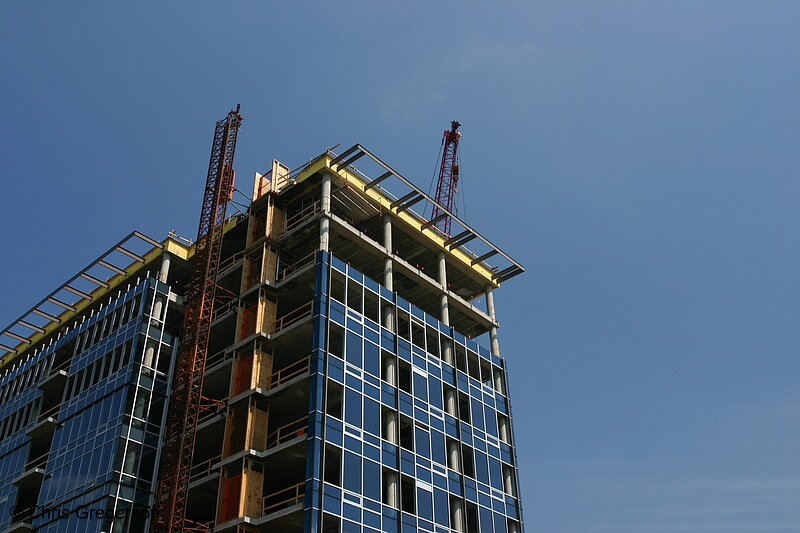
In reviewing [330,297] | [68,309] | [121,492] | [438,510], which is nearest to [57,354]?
[68,309]

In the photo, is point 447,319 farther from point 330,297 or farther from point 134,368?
point 134,368

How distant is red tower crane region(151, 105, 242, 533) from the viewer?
55.8m

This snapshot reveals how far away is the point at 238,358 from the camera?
194ft

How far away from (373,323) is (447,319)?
10316 mm

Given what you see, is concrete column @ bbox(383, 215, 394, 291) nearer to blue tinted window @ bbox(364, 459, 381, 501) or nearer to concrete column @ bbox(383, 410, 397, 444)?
concrete column @ bbox(383, 410, 397, 444)

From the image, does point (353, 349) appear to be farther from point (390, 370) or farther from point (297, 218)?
point (297, 218)

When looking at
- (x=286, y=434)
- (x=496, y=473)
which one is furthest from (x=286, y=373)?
(x=496, y=473)

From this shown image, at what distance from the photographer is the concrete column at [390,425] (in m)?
55.8

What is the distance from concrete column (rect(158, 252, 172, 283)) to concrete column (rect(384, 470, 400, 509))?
28564 mm

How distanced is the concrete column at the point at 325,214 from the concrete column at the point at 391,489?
17051 mm

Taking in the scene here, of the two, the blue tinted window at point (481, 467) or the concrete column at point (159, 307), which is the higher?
the concrete column at point (159, 307)

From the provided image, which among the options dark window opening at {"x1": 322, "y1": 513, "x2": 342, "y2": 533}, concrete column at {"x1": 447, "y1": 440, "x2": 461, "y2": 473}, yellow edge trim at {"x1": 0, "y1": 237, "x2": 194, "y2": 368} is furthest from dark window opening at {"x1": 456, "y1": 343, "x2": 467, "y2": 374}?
yellow edge trim at {"x1": 0, "y1": 237, "x2": 194, "y2": 368}

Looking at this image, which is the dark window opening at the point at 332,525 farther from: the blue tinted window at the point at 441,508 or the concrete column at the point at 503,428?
the concrete column at the point at 503,428

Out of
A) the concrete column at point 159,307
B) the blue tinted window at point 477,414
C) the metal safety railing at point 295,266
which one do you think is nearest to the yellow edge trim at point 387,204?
the metal safety railing at point 295,266
